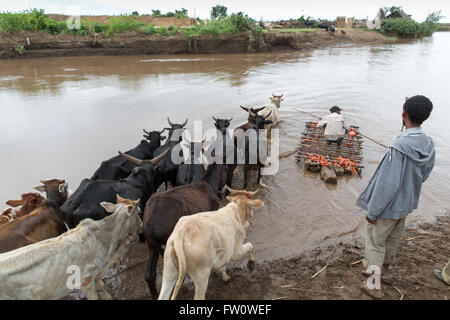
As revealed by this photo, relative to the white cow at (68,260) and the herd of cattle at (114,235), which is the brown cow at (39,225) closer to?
the herd of cattle at (114,235)

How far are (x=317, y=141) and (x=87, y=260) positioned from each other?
622 centimetres

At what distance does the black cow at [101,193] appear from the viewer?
416 centimetres

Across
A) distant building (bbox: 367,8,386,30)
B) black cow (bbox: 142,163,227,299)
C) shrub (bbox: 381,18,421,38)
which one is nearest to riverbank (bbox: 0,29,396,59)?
distant building (bbox: 367,8,386,30)

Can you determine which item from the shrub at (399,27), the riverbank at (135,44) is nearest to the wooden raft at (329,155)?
the riverbank at (135,44)

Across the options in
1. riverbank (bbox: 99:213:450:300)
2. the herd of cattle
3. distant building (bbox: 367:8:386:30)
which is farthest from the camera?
distant building (bbox: 367:8:386:30)

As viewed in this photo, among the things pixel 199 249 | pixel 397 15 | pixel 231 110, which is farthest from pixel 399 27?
pixel 199 249

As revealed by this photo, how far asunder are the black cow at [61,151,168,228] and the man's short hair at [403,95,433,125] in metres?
3.61

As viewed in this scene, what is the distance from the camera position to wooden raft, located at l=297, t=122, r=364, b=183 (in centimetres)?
666

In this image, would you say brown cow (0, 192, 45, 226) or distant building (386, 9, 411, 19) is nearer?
brown cow (0, 192, 45, 226)

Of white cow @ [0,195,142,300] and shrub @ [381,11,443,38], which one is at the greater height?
shrub @ [381,11,443,38]

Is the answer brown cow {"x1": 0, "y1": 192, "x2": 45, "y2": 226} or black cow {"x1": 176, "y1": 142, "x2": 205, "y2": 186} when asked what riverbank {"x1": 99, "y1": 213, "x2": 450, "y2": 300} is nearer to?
black cow {"x1": 176, "y1": 142, "x2": 205, "y2": 186}

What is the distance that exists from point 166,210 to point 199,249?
884mm

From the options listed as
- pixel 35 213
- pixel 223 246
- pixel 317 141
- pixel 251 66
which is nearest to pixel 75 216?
pixel 35 213

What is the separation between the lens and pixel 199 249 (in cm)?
309
